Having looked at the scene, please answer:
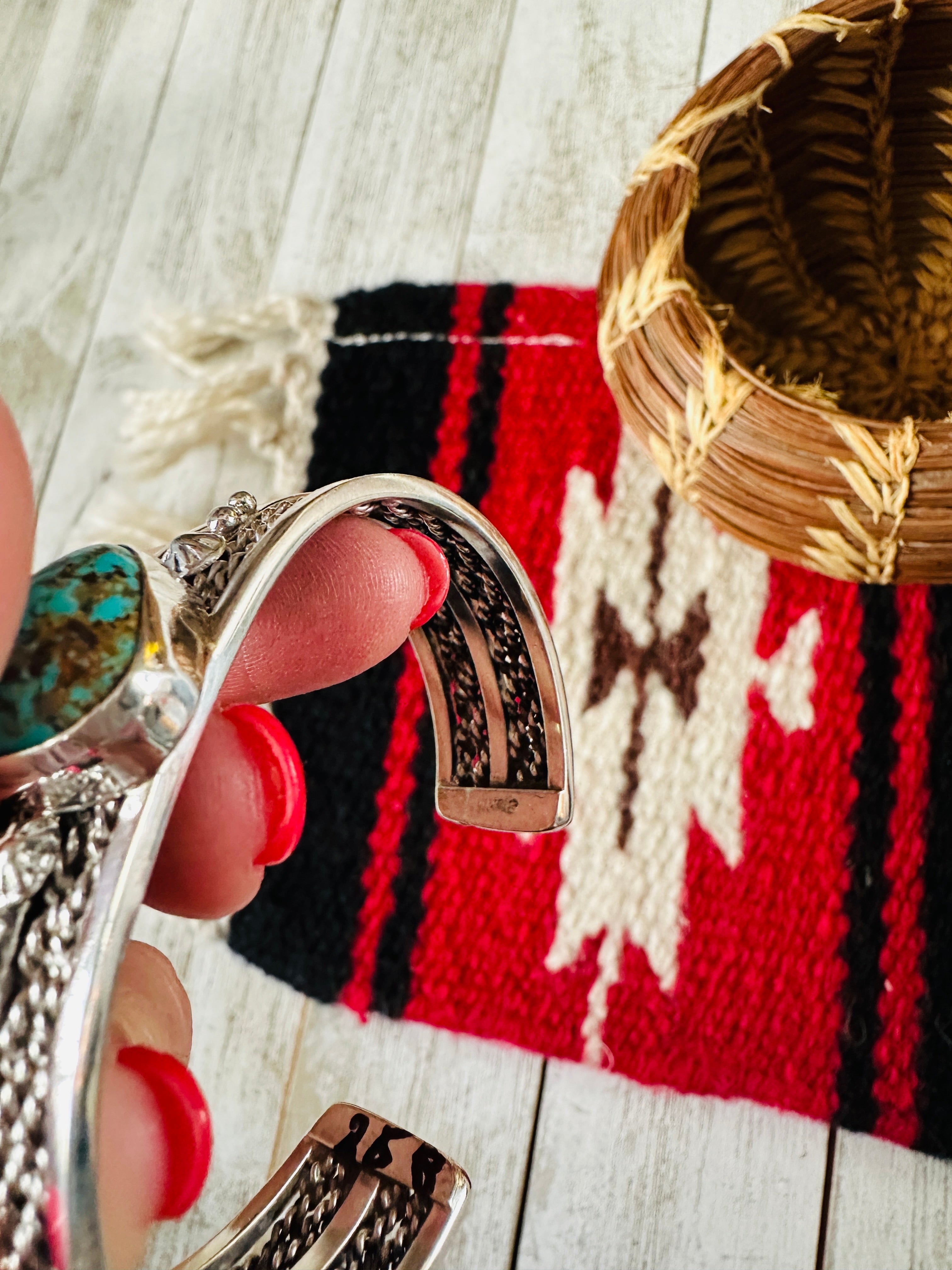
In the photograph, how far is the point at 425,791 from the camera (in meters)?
0.41

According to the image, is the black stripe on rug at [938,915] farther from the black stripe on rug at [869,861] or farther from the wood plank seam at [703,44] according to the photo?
the wood plank seam at [703,44]

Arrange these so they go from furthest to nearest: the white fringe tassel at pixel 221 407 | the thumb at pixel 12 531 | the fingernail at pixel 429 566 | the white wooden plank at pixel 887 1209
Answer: the white fringe tassel at pixel 221 407
the white wooden plank at pixel 887 1209
the fingernail at pixel 429 566
the thumb at pixel 12 531

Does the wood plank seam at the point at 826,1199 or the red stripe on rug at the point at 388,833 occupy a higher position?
the red stripe on rug at the point at 388,833

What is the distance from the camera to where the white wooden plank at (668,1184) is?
1.17ft

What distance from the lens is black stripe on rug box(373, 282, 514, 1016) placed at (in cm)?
39

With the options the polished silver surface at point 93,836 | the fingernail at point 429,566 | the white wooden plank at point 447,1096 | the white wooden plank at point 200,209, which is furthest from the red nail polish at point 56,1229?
the white wooden plank at point 200,209

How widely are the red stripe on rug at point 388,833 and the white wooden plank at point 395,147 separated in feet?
0.63

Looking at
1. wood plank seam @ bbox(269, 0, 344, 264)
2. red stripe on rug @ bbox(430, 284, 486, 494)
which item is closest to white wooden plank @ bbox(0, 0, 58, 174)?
wood plank seam @ bbox(269, 0, 344, 264)

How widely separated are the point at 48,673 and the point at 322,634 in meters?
0.08

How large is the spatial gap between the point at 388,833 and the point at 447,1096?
0.31ft

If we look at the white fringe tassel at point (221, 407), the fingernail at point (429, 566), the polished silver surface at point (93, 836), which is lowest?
the polished silver surface at point (93, 836)

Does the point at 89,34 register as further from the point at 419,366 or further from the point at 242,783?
the point at 242,783

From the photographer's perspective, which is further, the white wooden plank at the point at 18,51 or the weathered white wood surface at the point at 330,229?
the white wooden plank at the point at 18,51

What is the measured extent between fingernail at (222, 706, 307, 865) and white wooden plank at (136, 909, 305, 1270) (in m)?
0.20
